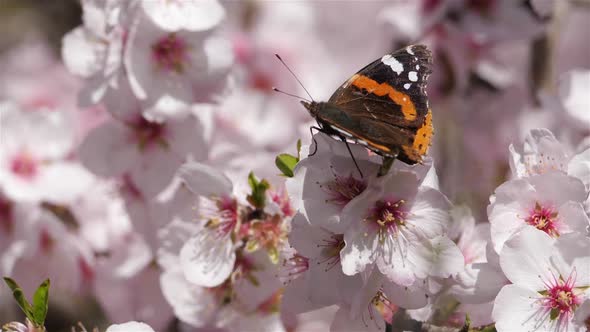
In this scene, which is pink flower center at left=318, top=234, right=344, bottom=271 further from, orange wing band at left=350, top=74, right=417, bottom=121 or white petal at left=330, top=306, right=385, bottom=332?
orange wing band at left=350, top=74, right=417, bottom=121

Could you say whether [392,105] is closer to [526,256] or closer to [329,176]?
[329,176]

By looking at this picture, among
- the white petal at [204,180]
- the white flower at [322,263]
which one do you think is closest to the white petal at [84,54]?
the white petal at [204,180]

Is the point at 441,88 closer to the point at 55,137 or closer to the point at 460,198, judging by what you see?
the point at 460,198

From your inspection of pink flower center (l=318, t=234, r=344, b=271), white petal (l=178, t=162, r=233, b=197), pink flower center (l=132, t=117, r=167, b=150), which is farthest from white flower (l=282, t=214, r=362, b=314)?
pink flower center (l=132, t=117, r=167, b=150)

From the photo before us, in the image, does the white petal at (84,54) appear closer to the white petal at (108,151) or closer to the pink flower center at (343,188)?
the white petal at (108,151)

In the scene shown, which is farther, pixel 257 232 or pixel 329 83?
pixel 329 83

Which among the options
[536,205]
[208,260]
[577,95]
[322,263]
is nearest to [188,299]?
[208,260]

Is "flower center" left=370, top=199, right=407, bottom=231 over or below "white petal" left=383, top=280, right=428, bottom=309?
over

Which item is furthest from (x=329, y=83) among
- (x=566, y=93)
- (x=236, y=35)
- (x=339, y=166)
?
(x=339, y=166)
